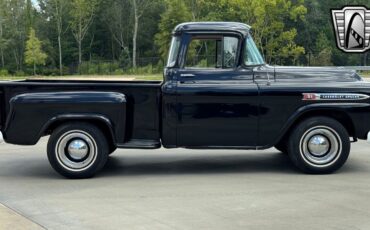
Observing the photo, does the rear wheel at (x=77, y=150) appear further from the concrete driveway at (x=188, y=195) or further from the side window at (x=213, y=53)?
the side window at (x=213, y=53)

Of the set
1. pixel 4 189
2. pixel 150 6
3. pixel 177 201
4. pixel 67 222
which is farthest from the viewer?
pixel 150 6

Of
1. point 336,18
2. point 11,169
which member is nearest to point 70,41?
point 336,18

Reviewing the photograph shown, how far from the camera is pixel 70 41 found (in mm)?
71750

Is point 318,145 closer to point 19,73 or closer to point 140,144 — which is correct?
point 140,144

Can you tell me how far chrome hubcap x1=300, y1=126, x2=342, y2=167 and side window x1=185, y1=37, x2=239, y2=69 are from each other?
1.43 meters

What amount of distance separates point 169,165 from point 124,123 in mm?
1224

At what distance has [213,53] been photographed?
25.2 feet

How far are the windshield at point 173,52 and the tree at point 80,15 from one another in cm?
5672

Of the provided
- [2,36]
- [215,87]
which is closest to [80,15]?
[2,36]

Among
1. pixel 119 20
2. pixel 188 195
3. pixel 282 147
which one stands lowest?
pixel 188 195

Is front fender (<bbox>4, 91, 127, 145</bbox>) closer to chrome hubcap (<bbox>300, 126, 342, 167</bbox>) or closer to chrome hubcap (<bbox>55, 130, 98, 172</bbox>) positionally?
chrome hubcap (<bbox>55, 130, 98, 172</bbox>)

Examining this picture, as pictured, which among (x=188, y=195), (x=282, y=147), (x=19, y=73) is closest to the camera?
(x=188, y=195)

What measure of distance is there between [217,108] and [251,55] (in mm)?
933

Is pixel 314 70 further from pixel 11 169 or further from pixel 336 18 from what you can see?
pixel 336 18
